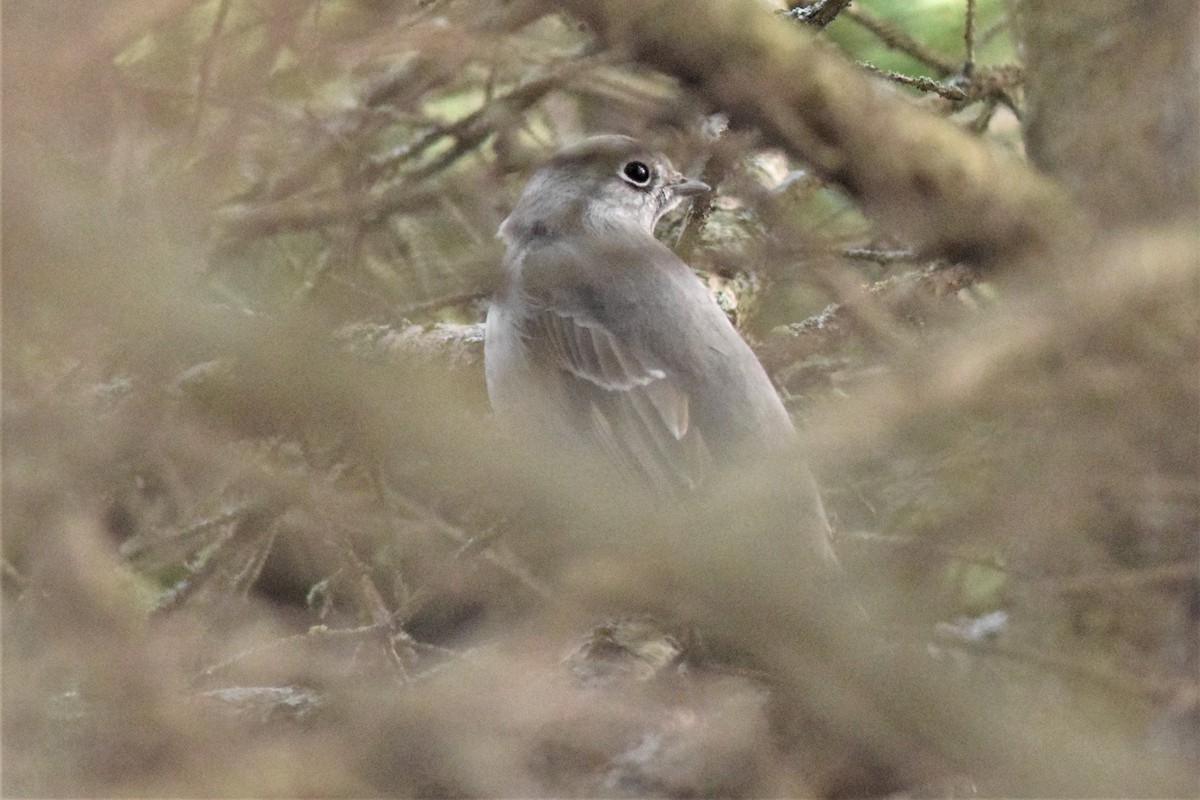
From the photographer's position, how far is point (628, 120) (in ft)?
14.0

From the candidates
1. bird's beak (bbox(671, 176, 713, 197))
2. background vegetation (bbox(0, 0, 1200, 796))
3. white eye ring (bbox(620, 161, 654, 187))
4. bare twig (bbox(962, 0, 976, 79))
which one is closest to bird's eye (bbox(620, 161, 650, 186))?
white eye ring (bbox(620, 161, 654, 187))

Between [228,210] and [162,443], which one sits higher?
[162,443]

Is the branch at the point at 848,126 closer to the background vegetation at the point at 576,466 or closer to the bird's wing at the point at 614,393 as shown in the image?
Answer: the background vegetation at the point at 576,466

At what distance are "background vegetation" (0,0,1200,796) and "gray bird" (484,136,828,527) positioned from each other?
23 cm

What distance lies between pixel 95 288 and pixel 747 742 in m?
1.96

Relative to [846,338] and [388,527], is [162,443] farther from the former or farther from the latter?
[846,338]

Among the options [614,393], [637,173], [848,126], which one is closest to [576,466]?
[848,126]

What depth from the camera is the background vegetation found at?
189cm

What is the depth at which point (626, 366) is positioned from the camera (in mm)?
4887

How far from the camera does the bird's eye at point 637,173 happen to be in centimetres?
533

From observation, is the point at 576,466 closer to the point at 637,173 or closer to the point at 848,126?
the point at 848,126

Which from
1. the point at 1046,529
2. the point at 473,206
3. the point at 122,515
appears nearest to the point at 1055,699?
the point at 1046,529

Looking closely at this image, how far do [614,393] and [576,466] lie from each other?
2807 millimetres

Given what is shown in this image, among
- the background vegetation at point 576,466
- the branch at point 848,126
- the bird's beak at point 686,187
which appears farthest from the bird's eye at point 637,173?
the branch at point 848,126
